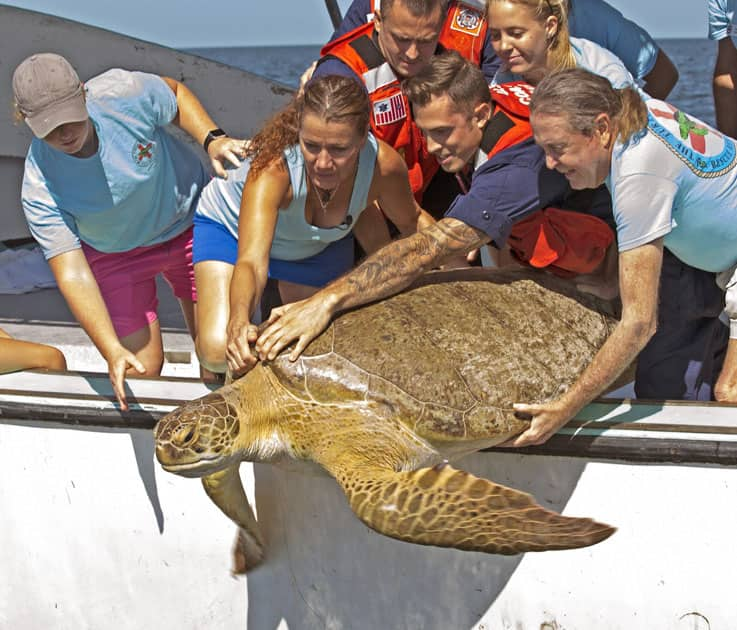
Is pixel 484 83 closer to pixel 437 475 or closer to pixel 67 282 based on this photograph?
pixel 437 475

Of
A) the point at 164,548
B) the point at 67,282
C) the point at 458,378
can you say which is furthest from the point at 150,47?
the point at 458,378

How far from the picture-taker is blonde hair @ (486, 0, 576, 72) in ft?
7.87

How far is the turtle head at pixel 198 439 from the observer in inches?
83.4

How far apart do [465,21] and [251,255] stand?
0.97m

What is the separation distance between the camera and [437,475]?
2.02m

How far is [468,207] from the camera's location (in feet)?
7.48

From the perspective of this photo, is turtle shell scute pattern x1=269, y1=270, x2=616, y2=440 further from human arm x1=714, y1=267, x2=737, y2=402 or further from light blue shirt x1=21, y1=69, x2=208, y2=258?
light blue shirt x1=21, y1=69, x2=208, y2=258

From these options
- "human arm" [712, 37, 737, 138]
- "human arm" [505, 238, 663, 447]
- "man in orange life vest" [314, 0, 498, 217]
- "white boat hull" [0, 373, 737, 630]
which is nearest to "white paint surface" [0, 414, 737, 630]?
"white boat hull" [0, 373, 737, 630]

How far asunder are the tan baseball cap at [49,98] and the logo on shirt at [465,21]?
3.42 feet

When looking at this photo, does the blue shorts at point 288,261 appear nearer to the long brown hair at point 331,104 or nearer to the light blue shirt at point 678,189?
the long brown hair at point 331,104

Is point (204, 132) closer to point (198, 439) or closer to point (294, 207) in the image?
point (294, 207)

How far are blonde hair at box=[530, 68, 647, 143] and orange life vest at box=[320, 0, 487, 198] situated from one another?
60 centimetres

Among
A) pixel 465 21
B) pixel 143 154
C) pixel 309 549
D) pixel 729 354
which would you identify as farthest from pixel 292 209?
pixel 729 354

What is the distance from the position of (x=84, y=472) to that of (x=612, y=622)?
4.73ft
